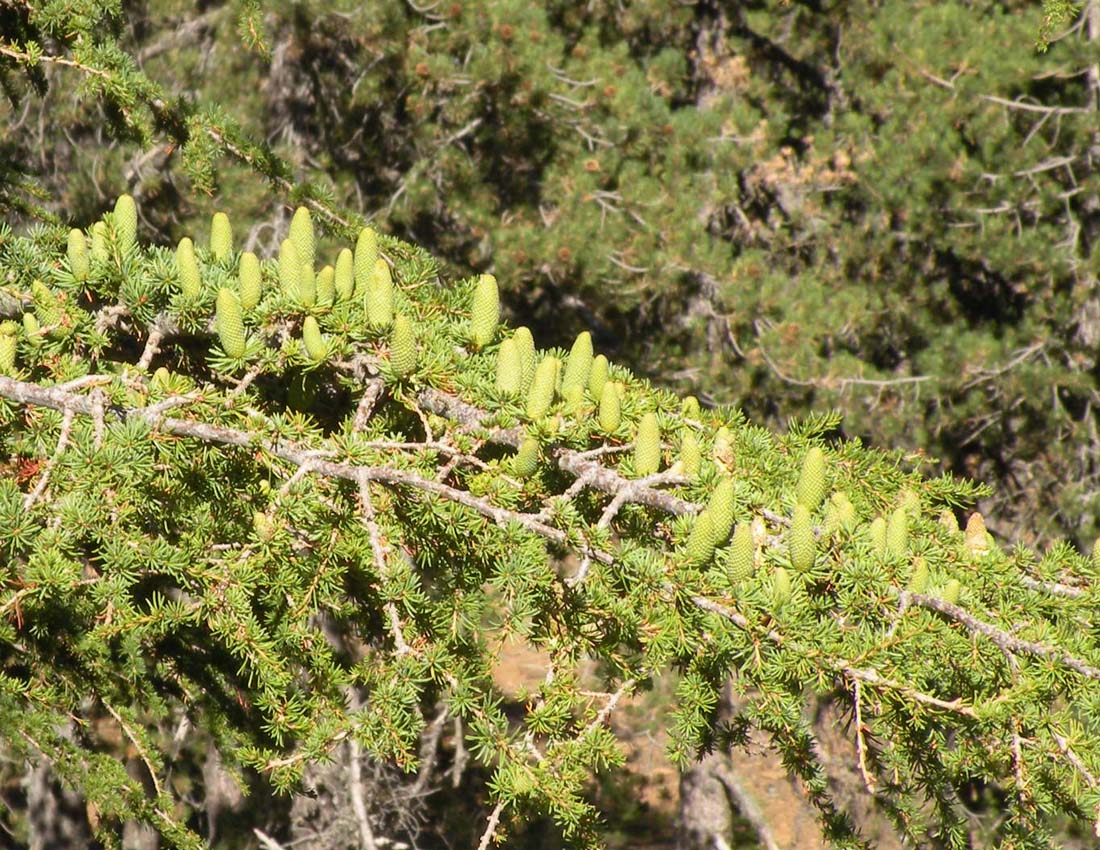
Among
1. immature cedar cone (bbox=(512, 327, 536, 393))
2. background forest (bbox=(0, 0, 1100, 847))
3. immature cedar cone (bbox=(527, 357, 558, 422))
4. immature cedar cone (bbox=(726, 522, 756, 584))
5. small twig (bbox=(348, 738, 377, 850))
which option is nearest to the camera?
immature cedar cone (bbox=(726, 522, 756, 584))

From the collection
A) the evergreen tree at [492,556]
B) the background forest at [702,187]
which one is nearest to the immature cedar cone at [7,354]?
the evergreen tree at [492,556]

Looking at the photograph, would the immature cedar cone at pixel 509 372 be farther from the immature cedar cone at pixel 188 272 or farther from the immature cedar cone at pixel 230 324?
the immature cedar cone at pixel 188 272

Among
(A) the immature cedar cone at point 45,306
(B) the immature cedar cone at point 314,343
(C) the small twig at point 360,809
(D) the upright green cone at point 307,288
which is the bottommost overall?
(C) the small twig at point 360,809

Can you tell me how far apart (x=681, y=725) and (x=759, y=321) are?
6.26 metres

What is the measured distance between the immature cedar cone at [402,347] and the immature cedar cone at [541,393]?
0.23 metres

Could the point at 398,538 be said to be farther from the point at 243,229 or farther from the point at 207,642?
the point at 243,229

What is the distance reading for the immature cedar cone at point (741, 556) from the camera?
6.02ft

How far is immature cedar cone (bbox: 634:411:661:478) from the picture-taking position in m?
2.03

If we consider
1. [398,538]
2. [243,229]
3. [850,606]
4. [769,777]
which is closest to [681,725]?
[850,606]

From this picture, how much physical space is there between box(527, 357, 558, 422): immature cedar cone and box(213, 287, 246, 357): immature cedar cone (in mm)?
545

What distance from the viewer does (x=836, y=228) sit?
356 inches

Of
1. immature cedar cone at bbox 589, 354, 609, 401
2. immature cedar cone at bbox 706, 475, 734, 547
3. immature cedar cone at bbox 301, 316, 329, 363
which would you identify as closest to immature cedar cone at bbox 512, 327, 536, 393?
immature cedar cone at bbox 589, 354, 609, 401

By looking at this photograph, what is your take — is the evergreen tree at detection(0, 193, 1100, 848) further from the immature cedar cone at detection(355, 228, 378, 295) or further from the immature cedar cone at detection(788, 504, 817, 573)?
the immature cedar cone at detection(355, 228, 378, 295)

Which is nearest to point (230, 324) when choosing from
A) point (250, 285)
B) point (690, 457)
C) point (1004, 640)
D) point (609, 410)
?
point (250, 285)
